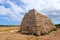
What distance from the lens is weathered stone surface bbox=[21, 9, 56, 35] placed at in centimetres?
1734

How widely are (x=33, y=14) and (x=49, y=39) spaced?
14.6ft

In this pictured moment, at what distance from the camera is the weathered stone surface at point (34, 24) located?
56.9 ft

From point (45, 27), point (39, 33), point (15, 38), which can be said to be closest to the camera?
point (15, 38)

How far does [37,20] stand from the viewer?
17.8m

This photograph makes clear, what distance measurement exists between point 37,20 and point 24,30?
96.9 inches


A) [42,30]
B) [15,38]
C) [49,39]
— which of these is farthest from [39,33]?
[15,38]

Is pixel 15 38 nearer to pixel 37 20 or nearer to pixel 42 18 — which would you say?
pixel 37 20

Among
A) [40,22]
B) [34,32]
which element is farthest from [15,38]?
[40,22]

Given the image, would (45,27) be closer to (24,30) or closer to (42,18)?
(42,18)

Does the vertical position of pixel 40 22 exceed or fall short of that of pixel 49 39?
it exceeds it

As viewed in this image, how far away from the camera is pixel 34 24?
57.8 ft

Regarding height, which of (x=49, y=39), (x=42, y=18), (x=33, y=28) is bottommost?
(x=49, y=39)

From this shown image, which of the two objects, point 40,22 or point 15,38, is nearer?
point 15,38

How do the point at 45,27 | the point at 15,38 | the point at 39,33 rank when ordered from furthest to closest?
the point at 45,27
the point at 39,33
the point at 15,38
